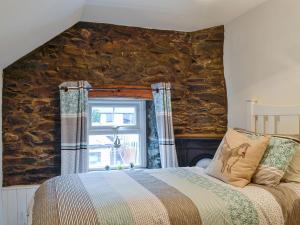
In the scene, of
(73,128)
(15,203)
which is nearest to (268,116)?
(73,128)

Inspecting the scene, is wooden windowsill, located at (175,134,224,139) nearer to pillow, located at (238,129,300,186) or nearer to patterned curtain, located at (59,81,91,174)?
patterned curtain, located at (59,81,91,174)

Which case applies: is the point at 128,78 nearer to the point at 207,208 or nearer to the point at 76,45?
the point at 76,45

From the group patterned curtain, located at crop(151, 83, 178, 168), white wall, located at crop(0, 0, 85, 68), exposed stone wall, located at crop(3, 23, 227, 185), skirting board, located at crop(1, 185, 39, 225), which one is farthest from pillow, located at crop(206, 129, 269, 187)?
skirting board, located at crop(1, 185, 39, 225)

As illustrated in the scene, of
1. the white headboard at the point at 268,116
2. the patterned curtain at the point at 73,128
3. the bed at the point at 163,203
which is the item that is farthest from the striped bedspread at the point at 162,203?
the patterned curtain at the point at 73,128

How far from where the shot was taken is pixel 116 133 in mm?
3525

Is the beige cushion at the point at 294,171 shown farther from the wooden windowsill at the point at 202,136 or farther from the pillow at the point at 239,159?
the wooden windowsill at the point at 202,136

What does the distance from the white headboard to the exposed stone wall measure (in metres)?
0.62

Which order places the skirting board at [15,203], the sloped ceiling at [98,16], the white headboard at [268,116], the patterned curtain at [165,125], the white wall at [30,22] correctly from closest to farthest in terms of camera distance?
the white wall at [30,22], the sloped ceiling at [98,16], the white headboard at [268,116], the skirting board at [15,203], the patterned curtain at [165,125]

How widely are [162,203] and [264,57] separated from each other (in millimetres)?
2003

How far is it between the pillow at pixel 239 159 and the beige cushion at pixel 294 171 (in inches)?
9.4

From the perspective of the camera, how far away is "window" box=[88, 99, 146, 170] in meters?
3.46

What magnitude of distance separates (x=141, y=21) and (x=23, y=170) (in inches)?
80.3

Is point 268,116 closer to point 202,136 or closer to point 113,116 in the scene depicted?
point 202,136

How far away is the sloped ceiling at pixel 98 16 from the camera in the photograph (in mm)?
2062
